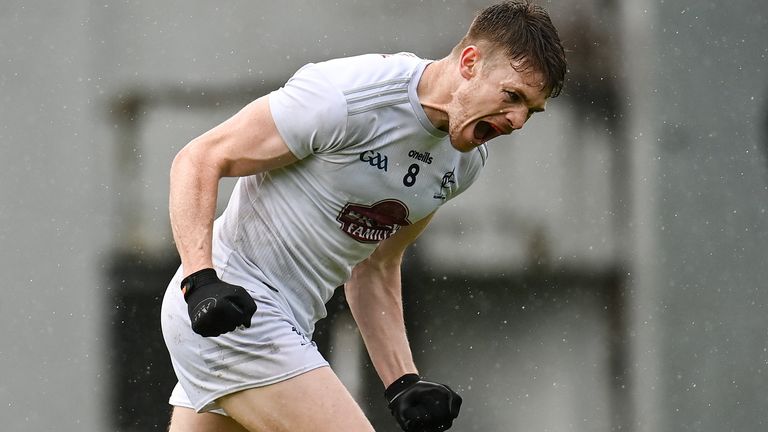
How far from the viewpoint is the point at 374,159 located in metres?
2.03

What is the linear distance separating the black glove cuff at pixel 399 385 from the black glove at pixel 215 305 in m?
0.52

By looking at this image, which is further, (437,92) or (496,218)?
(496,218)

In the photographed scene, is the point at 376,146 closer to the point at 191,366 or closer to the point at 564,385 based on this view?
the point at 191,366

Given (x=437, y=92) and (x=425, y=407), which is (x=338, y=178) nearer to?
(x=437, y=92)

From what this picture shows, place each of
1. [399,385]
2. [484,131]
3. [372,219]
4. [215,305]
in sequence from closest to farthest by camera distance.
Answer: [215,305], [484,131], [372,219], [399,385]

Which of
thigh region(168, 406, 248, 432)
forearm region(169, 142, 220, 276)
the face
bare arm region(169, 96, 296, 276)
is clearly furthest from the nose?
thigh region(168, 406, 248, 432)

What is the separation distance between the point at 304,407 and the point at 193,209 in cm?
37

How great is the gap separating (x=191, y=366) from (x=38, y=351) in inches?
101

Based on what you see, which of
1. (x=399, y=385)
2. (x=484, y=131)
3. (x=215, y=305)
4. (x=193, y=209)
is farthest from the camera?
(x=399, y=385)

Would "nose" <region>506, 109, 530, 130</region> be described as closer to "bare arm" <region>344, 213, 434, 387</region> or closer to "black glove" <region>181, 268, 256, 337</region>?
"bare arm" <region>344, 213, 434, 387</region>

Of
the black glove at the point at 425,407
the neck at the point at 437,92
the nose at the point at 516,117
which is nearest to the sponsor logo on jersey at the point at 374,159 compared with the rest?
the neck at the point at 437,92

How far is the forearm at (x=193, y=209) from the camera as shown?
74.3 inches

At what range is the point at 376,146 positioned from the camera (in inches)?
79.5

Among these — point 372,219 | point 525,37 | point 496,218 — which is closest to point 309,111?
point 372,219
